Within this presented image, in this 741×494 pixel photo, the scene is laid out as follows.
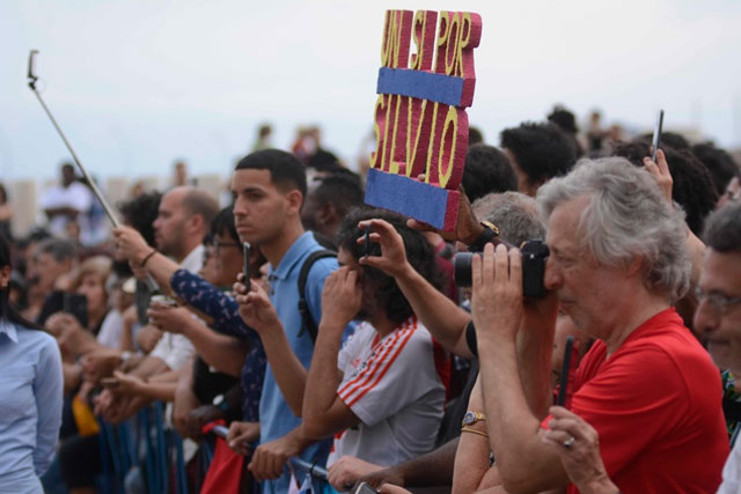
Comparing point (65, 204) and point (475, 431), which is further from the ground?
point (475, 431)

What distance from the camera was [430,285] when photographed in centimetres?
424

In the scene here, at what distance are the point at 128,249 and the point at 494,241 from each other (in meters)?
2.60

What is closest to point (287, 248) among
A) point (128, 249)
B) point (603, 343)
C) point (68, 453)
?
point (128, 249)

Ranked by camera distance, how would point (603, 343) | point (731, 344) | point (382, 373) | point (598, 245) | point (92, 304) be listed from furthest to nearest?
point (92, 304) → point (382, 373) → point (603, 343) → point (598, 245) → point (731, 344)

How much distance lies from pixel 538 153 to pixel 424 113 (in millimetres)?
1747

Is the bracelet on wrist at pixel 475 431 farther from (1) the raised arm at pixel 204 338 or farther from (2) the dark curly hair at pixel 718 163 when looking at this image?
(2) the dark curly hair at pixel 718 163

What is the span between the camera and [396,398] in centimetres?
422

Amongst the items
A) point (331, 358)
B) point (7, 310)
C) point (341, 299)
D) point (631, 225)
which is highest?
point (631, 225)

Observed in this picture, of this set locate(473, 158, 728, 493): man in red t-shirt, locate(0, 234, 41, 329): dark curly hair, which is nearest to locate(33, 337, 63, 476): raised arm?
locate(0, 234, 41, 329): dark curly hair

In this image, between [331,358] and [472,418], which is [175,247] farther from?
[472,418]

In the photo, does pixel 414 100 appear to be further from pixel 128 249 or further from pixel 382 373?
pixel 128 249

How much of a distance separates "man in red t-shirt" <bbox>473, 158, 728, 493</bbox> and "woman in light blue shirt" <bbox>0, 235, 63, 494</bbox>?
275cm

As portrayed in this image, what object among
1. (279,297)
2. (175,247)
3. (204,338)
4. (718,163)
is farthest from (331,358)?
(175,247)

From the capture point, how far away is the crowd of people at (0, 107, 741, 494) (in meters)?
2.71
